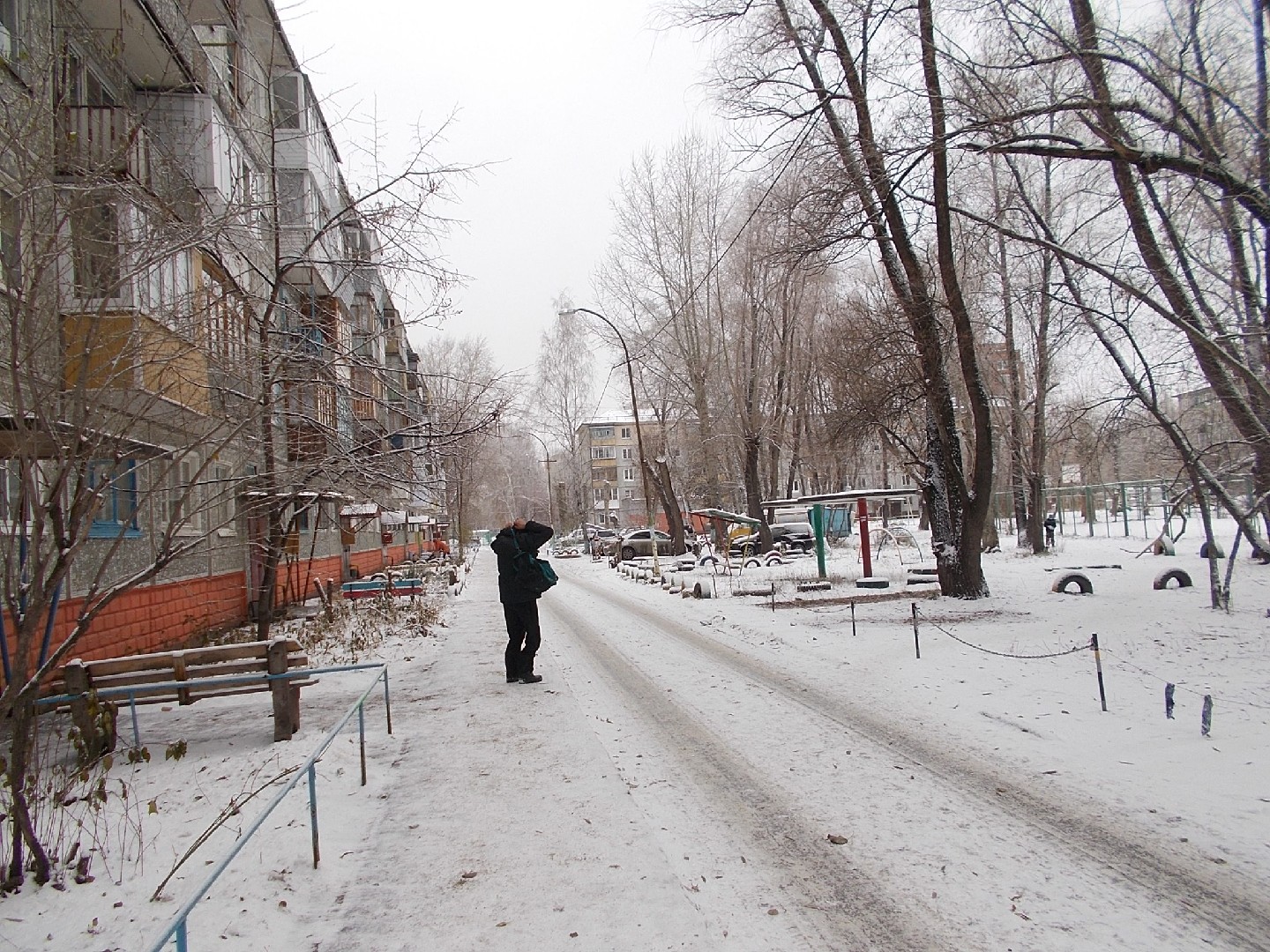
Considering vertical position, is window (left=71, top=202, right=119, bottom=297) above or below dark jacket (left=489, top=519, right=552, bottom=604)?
above

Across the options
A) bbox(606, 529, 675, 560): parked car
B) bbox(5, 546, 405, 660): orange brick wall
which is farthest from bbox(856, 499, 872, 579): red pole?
bbox(606, 529, 675, 560): parked car

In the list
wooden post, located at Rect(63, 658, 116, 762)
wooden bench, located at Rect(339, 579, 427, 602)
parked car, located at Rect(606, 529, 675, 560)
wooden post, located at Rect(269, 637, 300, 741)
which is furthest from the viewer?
parked car, located at Rect(606, 529, 675, 560)

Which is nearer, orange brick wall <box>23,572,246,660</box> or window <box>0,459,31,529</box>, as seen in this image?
window <box>0,459,31,529</box>

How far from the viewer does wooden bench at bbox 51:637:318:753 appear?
6.45m

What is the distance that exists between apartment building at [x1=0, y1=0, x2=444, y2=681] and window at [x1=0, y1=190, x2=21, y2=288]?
1 cm

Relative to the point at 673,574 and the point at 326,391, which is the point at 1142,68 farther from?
the point at 673,574

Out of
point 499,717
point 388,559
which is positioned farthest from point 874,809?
point 388,559

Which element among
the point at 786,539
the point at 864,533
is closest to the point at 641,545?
the point at 786,539

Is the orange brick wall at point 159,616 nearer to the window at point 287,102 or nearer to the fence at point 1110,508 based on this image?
the window at point 287,102

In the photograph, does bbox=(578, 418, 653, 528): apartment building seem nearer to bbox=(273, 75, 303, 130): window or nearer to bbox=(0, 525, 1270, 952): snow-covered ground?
bbox=(273, 75, 303, 130): window

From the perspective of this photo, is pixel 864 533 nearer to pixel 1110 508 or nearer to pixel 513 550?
pixel 513 550

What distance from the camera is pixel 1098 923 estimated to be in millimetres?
3453

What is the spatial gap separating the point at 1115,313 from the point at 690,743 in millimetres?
9693

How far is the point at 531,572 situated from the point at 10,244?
5.70 metres
